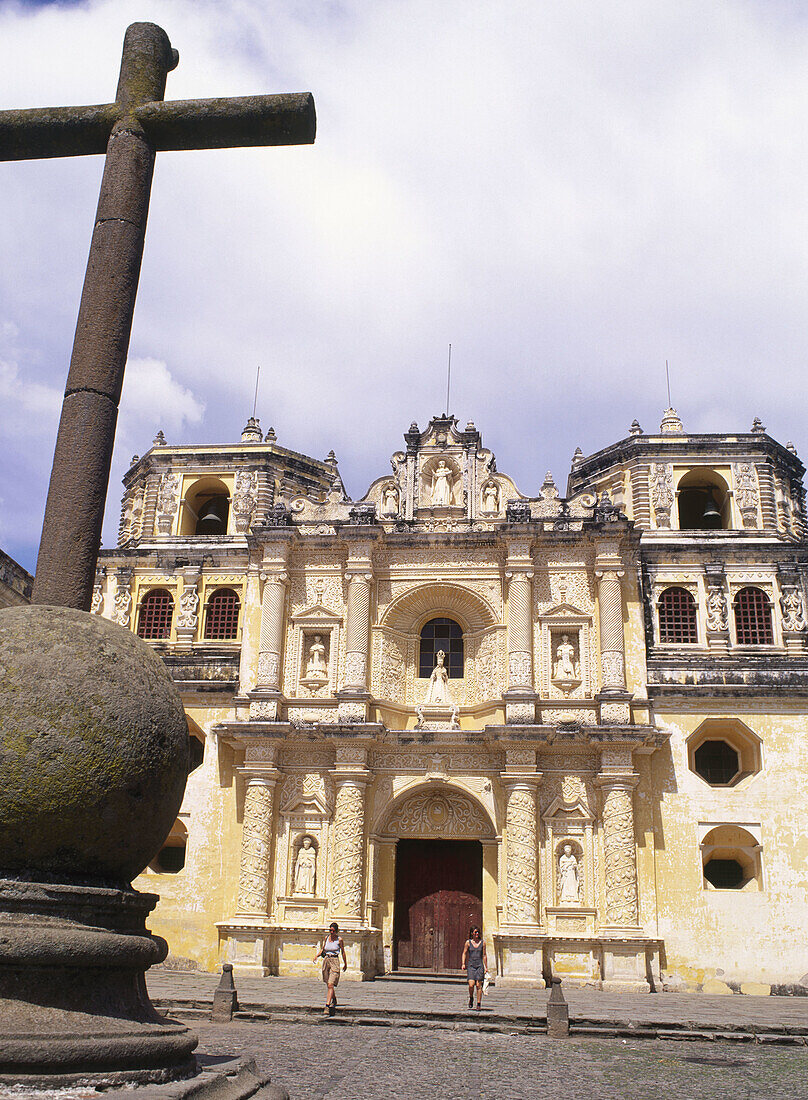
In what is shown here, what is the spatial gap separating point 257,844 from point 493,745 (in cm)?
532

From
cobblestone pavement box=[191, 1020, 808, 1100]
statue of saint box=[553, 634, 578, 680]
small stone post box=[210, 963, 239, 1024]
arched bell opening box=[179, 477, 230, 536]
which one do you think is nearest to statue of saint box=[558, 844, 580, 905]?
statue of saint box=[553, 634, 578, 680]

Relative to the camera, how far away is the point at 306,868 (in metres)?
20.9

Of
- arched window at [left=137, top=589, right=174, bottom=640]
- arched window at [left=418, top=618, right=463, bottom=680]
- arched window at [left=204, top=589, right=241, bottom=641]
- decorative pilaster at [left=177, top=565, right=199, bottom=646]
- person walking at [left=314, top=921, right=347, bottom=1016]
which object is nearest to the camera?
person walking at [left=314, top=921, right=347, bottom=1016]

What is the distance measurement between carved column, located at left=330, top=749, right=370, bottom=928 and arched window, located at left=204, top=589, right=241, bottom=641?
19.7ft

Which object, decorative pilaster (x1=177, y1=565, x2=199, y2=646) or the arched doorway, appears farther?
decorative pilaster (x1=177, y1=565, x2=199, y2=646)

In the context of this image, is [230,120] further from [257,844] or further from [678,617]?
[678,617]

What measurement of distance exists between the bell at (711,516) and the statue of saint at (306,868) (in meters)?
13.9

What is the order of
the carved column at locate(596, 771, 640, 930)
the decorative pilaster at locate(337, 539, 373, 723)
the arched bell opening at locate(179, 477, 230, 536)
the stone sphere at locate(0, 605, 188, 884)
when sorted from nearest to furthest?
the stone sphere at locate(0, 605, 188, 884) < the carved column at locate(596, 771, 640, 930) < the decorative pilaster at locate(337, 539, 373, 723) < the arched bell opening at locate(179, 477, 230, 536)

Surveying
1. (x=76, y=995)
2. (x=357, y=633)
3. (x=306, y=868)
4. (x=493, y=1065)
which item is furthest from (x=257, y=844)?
(x=76, y=995)

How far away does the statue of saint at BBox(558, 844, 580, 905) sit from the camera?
20.1 m

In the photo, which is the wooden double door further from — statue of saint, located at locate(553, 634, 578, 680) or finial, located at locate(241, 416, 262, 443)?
finial, located at locate(241, 416, 262, 443)

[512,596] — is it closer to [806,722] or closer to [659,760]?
[659,760]

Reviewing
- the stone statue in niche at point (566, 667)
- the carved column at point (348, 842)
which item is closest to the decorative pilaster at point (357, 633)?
the carved column at point (348, 842)

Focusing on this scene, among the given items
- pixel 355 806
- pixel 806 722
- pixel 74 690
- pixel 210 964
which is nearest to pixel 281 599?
pixel 355 806
